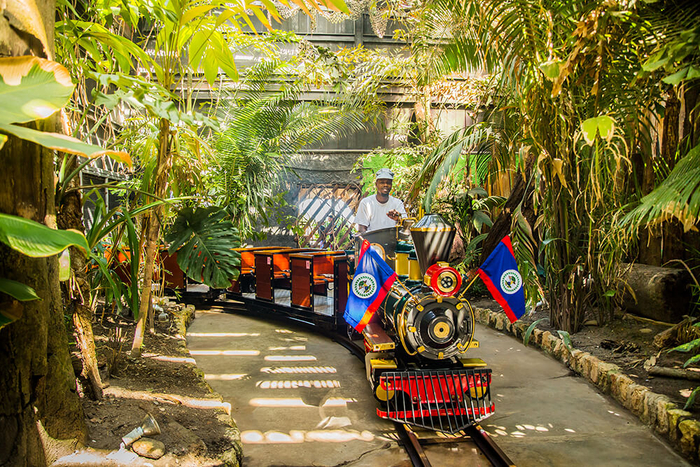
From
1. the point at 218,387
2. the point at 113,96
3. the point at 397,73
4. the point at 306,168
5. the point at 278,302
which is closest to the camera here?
the point at 113,96

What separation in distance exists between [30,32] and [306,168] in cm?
908

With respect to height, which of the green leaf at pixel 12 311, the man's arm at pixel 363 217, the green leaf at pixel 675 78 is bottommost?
the green leaf at pixel 12 311

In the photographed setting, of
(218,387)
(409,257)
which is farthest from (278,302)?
A: (409,257)

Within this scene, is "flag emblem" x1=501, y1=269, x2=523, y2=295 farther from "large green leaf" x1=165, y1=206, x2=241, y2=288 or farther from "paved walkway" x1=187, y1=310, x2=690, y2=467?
"large green leaf" x1=165, y1=206, x2=241, y2=288

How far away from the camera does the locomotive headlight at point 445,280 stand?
3.12m

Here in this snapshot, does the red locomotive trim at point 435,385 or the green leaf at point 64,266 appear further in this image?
the red locomotive trim at point 435,385

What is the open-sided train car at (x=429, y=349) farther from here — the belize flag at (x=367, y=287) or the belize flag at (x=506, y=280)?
the belize flag at (x=506, y=280)

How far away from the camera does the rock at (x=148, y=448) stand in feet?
5.85

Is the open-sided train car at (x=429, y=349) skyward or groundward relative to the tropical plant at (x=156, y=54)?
groundward

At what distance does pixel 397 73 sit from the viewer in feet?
26.3

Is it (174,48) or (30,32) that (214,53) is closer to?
(174,48)

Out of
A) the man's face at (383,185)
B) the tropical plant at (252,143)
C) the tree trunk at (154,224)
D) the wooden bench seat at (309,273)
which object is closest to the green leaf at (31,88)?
the tree trunk at (154,224)

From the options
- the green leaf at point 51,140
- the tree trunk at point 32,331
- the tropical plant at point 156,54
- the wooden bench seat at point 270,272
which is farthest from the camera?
the wooden bench seat at point 270,272

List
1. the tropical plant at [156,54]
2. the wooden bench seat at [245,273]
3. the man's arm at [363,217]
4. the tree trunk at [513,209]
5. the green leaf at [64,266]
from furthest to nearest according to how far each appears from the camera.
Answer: the wooden bench seat at [245,273], the tree trunk at [513,209], the man's arm at [363,217], the tropical plant at [156,54], the green leaf at [64,266]
